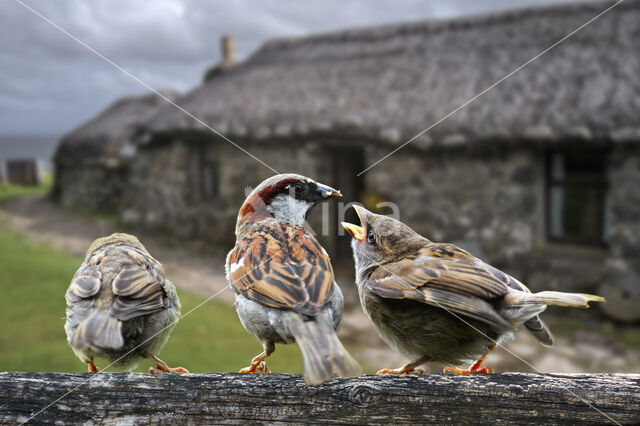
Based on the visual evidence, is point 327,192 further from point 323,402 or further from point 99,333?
point 99,333

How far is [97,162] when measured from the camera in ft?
72.8

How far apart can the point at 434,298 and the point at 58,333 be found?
A: 7.26 metres

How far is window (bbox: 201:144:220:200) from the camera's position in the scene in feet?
53.0

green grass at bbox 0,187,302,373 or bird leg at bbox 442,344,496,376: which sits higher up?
bird leg at bbox 442,344,496,376

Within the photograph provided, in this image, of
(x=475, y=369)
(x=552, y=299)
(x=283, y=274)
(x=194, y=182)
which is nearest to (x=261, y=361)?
(x=283, y=274)

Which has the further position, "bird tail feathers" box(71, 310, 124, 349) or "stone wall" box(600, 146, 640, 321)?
"stone wall" box(600, 146, 640, 321)

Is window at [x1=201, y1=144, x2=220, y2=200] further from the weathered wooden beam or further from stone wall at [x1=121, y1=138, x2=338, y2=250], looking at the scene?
the weathered wooden beam

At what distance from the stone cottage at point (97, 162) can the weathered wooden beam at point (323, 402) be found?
1972 cm

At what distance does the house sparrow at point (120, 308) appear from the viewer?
77.5 inches

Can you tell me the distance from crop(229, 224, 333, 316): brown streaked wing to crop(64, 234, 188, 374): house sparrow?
0.33 m

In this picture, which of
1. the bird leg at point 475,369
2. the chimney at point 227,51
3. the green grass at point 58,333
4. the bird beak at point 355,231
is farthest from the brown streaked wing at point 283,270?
the chimney at point 227,51

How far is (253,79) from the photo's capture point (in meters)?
17.1

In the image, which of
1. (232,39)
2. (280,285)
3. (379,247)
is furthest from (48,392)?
(232,39)

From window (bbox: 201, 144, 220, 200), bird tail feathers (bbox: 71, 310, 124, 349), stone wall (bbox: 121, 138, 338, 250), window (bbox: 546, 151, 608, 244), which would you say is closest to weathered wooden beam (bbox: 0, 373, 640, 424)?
bird tail feathers (bbox: 71, 310, 124, 349)
